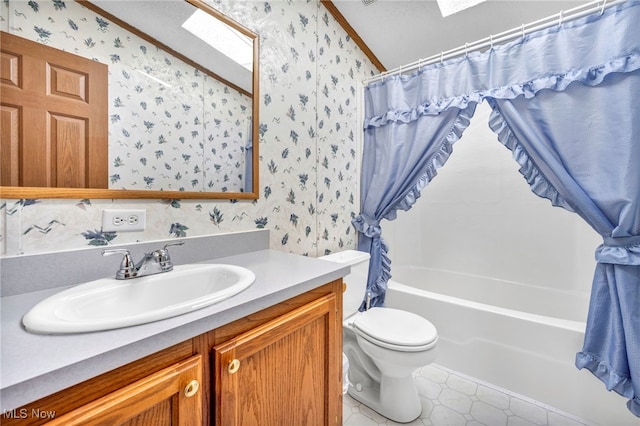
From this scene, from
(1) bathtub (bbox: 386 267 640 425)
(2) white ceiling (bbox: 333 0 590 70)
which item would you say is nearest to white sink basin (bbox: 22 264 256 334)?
(1) bathtub (bbox: 386 267 640 425)

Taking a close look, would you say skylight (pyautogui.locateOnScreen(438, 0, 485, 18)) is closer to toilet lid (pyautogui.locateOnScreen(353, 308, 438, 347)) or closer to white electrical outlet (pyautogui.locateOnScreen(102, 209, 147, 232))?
toilet lid (pyautogui.locateOnScreen(353, 308, 438, 347))

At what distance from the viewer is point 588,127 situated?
1269 millimetres

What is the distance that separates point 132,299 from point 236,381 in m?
0.41

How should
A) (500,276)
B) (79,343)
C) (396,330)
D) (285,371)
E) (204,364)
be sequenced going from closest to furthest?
(79,343), (204,364), (285,371), (396,330), (500,276)

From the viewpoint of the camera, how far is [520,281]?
→ 2.13 metres

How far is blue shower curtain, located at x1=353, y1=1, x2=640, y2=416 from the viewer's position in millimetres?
1177

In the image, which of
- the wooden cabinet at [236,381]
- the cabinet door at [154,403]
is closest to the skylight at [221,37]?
the wooden cabinet at [236,381]

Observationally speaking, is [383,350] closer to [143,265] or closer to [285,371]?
[285,371]

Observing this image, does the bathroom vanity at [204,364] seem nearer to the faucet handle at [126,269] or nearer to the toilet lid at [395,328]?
the faucet handle at [126,269]

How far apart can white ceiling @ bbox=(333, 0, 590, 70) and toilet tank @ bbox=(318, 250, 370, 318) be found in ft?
5.00

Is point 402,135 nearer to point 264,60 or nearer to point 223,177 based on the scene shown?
point 264,60

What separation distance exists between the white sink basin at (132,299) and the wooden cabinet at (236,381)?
0.08 m

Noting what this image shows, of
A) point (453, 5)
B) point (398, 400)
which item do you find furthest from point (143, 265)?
point (453, 5)

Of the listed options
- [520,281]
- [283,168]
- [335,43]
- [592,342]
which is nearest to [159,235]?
[283,168]
